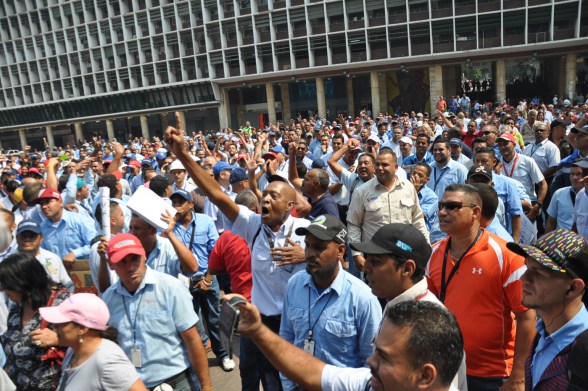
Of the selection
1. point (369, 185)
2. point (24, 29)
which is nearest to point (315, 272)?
point (369, 185)

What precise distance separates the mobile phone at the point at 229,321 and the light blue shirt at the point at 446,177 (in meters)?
4.96

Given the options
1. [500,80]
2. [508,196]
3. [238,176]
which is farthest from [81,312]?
[500,80]

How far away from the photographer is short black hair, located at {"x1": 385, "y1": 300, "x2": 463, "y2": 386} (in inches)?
69.4

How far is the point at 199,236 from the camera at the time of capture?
5246mm

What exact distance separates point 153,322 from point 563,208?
4.31 m

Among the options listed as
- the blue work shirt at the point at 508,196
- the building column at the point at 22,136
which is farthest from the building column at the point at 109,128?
the blue work shirt at the point at 508,196

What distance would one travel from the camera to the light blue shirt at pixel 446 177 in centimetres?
639

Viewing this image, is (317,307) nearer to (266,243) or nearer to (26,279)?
(266,243)

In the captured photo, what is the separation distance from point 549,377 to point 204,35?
164 feet

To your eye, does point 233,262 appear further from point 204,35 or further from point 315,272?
point 204,35

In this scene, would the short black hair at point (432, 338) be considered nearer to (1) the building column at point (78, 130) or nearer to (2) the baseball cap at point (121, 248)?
(2) the baseball cap at point (121, 248)

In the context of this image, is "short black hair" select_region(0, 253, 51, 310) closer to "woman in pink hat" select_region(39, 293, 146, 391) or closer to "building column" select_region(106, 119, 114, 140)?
"woman in pink hat" select_region(39, 293, 146, 391)

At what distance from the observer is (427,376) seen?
1.75 meters

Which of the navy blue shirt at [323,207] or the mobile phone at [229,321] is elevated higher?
the mobile phone at [229,321]
